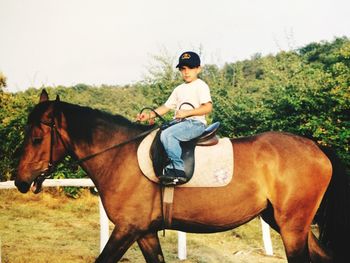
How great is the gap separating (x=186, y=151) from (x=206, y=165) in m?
0.29

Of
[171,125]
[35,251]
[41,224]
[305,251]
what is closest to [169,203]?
[171,125]

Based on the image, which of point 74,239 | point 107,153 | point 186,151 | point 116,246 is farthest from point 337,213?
point 74,239

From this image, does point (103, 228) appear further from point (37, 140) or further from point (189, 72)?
point (189, 72)

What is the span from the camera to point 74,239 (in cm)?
909

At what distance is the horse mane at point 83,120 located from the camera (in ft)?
15.4

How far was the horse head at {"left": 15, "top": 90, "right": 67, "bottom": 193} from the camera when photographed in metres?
4.56

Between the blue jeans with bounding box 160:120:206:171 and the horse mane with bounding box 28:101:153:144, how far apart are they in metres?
0.56

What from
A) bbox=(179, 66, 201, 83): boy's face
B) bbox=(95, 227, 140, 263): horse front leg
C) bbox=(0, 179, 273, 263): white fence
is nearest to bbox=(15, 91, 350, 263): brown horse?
bbox=(95, 227, 140, 263): horse front leg

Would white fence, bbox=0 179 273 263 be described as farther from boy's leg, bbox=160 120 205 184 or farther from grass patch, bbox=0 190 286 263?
boy's leg, bbox=160 120 205 184

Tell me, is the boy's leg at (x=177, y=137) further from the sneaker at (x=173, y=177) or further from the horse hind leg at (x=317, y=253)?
the horse hind leg at (x=317, y=253)

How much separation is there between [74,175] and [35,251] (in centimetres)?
585

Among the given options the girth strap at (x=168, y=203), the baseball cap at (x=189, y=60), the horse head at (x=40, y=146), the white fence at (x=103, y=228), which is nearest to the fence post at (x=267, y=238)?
the white fence at (x=103, y=228)

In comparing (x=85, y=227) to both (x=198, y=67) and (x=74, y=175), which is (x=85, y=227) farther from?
(x=198, y=67)

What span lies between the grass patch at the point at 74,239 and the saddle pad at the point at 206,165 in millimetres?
3179
